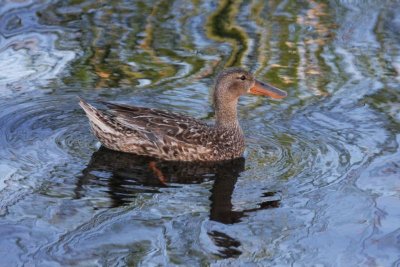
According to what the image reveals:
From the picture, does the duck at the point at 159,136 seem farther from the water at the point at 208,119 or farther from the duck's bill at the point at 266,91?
the duck's bill at the point at 266,91

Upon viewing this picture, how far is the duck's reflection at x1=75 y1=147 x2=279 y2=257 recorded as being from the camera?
26.9 feet

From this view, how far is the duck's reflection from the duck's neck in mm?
433

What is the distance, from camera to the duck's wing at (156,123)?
9570mm

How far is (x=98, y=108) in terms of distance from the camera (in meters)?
10.3

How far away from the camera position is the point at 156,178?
29.4ft

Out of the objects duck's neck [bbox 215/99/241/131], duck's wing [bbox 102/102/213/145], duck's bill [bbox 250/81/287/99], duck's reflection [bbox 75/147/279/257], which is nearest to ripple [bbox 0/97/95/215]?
duck's reflection [bbox 75/147/279/257]

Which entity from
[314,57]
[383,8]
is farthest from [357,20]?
[314,57]

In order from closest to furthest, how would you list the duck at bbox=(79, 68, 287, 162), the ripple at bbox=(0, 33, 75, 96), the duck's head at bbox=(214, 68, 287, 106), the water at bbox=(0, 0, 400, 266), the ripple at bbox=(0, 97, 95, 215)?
the water at bbox=(0, 0, 400, 266) → the ripple at bbox=(0, 97, 95, 215) → the duck at bbox=(79, 68, 287, 162) → the duck's head at bbox=(214, 68, 287, 106) → the ripple at bbox=(0, 33, 75, 96)

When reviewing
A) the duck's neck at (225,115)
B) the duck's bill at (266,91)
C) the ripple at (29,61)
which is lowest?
the ripple at (29,61)

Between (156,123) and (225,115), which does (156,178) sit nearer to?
Result: (156,123)

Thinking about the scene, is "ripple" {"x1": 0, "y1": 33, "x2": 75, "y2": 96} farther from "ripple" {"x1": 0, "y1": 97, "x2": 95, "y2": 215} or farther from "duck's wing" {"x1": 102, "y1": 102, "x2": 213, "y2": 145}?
"duck's wing" {"x1": 102, "y1": 102, "x2": 213, "y2": 145}

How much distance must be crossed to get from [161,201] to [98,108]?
2.32 m

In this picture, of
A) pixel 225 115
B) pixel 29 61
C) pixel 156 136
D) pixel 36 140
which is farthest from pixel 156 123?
pixel 29 61

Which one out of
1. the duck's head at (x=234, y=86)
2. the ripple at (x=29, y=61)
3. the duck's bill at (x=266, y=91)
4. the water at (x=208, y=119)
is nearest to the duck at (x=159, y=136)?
the water at (x=208, y=119)
